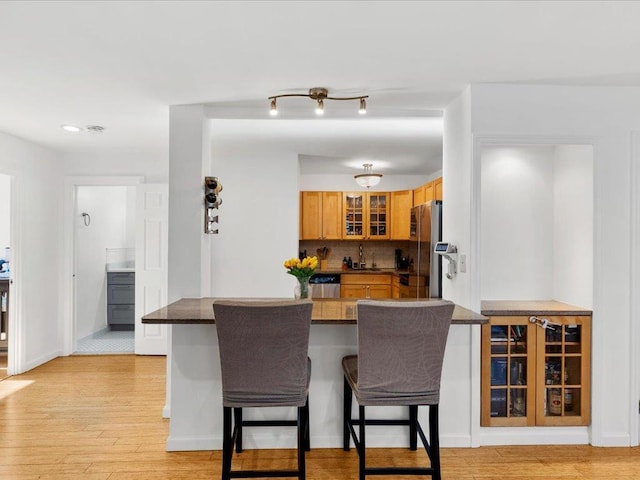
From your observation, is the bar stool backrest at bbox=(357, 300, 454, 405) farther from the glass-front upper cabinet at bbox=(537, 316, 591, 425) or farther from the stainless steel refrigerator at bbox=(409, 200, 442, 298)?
the stainless steel refrigerator at bbox=(409, 200, 442, 298)

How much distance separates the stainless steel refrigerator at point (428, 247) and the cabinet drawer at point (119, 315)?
4.17 metres

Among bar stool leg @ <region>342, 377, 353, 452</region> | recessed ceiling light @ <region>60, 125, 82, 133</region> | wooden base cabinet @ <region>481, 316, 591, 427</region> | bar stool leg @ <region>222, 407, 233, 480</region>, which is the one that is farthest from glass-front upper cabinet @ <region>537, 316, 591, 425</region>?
recessed ceiling light @ <region>60, 125, 82, 133</region>

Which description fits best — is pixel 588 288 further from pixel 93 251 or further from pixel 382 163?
pixel 93 251

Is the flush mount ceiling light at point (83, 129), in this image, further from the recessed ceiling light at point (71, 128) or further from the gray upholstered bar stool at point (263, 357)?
the gray upholstered bar stool at point (263, 357)

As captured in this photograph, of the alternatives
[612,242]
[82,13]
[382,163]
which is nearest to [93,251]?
[382,163]

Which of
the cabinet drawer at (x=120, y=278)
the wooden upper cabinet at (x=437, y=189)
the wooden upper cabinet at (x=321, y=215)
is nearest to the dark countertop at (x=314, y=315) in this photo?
the wooden upper cabinet at (x=437, y=189)

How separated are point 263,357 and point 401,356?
700mm

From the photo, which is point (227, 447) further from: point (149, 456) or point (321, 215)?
point (321, 215)

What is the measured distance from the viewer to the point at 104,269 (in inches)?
262

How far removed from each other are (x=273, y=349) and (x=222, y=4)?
1.60m

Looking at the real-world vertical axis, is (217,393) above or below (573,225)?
below

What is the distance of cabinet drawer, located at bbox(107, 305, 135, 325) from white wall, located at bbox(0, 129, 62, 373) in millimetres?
1426

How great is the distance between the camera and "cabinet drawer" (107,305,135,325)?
671cm

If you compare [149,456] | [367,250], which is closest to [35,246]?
[149,456]
